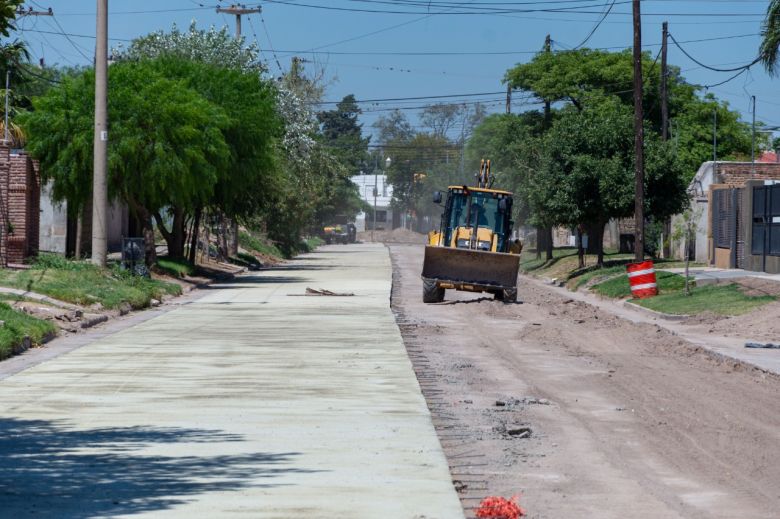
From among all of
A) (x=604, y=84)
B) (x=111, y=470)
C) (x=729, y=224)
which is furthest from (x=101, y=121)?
(x=604, y=84)

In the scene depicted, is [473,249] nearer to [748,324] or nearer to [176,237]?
[748,324]

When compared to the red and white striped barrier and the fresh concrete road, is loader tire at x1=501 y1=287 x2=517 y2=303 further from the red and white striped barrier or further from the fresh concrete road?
the fresh concrete road

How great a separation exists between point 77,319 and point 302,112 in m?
45.7

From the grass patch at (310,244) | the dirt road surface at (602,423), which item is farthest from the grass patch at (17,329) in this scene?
the grass patch at (310,244)

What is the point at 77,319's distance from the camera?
25250mm

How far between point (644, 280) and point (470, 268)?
20.9ft

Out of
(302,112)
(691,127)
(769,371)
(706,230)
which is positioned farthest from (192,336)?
(691,127)

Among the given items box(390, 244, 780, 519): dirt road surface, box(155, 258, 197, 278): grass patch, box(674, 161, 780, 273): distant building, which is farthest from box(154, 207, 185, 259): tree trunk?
box(390, 244, 780, 519): dirt road surface

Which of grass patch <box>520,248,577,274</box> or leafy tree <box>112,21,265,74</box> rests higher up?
leafy tree <box>112,21,265,74</box>

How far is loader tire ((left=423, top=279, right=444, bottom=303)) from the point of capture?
111 feet

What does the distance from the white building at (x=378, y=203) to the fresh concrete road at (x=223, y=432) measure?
15470 centimetres

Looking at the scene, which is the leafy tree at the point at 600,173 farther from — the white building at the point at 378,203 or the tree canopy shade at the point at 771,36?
the white building at the point at 378,203

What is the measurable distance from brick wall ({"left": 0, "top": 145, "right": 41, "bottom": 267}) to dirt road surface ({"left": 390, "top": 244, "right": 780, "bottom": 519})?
1770cm

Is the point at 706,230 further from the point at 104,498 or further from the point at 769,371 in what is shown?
the point at 104,498
